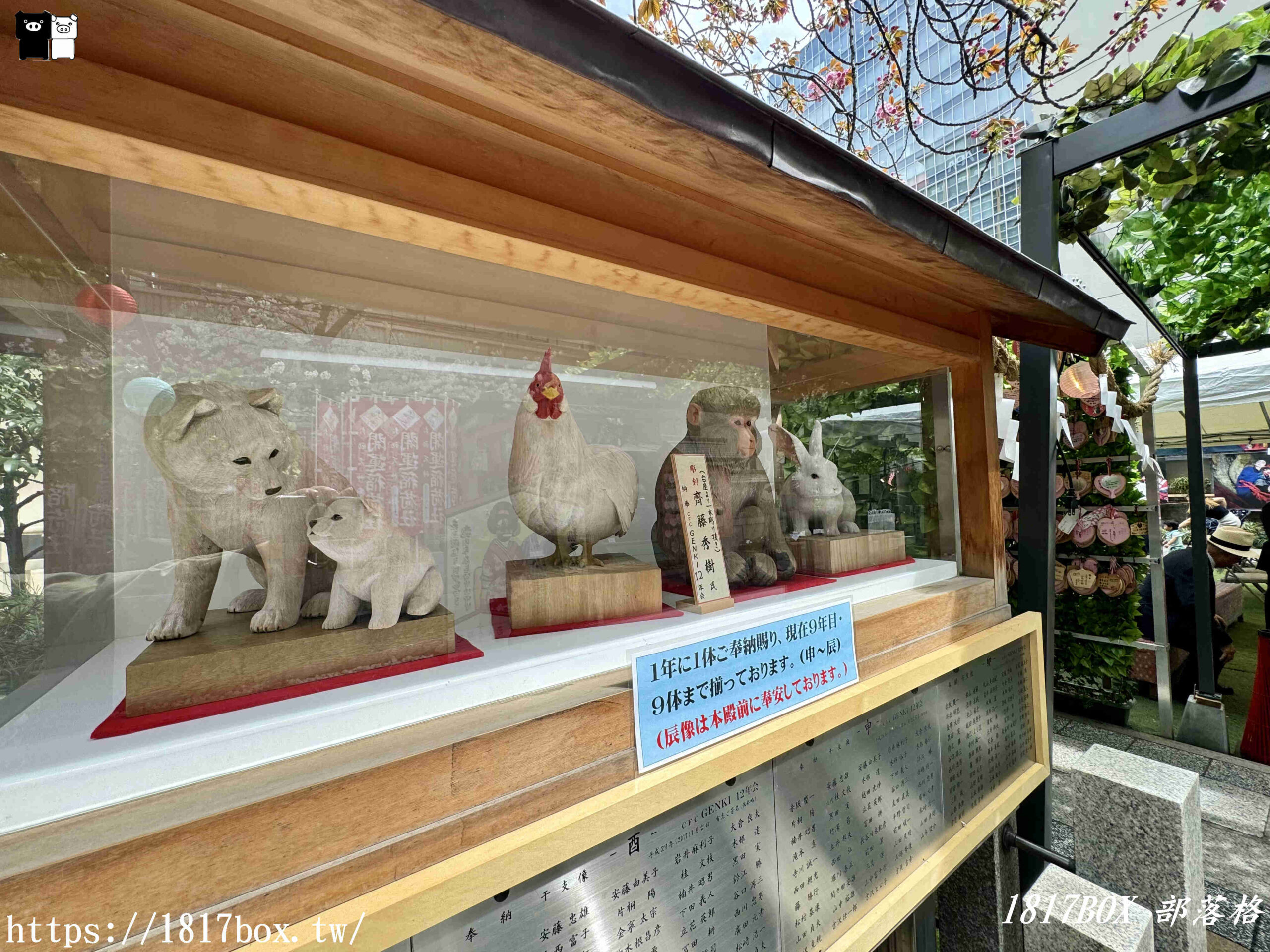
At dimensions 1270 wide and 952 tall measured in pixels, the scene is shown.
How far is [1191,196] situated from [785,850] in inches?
101

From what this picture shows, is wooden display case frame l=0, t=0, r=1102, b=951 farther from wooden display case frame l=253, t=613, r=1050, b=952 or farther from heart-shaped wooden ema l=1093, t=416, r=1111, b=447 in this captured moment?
heart-shaped wooden ema l=1093, t=416, r=1111, b=447

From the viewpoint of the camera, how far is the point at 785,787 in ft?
2.95

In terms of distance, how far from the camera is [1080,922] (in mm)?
1125

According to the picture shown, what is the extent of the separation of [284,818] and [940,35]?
10.0 feet

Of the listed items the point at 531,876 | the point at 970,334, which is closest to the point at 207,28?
the point at 531,876

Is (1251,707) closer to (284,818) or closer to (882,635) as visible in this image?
(882,635)

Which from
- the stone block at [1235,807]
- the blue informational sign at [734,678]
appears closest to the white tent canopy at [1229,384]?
the stone block at [1235,807]

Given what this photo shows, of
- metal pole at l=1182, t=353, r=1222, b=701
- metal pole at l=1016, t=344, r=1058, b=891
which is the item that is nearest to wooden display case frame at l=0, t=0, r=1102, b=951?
metal pole at l=1016, t=344, r=1058, b=891

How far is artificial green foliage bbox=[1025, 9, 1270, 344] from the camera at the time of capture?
1406 millimetres

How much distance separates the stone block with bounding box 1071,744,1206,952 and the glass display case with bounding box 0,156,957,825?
56.4 inches

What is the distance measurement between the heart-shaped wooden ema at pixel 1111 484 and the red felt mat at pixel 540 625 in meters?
3.50

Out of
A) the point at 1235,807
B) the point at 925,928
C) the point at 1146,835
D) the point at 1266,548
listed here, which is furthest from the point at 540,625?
the point at 1266,548

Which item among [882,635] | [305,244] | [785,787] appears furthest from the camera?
[882,635]

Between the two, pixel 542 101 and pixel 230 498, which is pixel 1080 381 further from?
pixel 230 498
